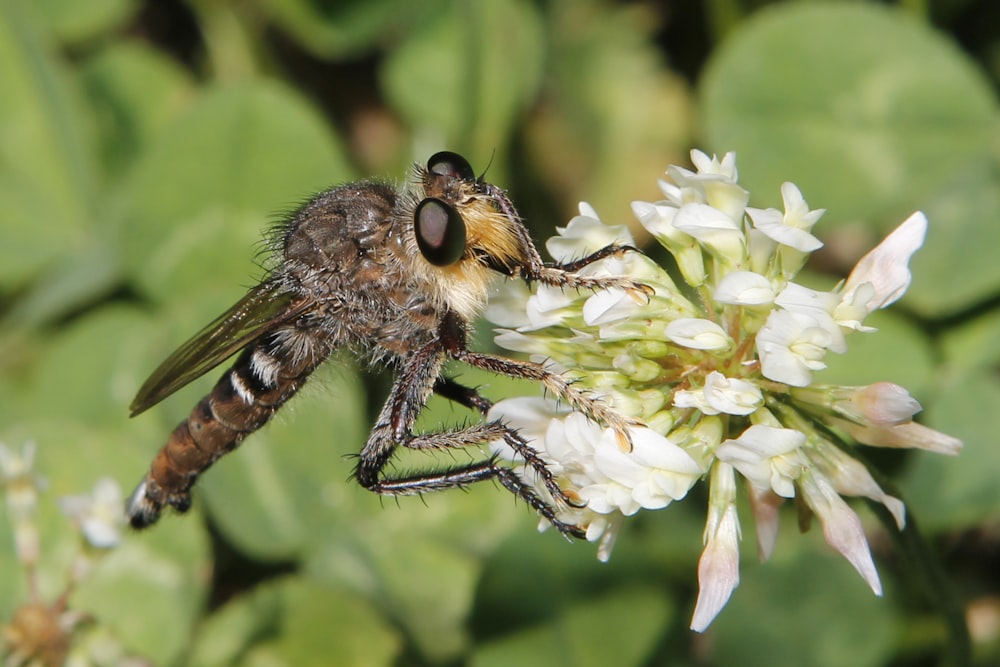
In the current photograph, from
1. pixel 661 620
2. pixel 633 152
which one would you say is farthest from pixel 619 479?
pixel 633 152

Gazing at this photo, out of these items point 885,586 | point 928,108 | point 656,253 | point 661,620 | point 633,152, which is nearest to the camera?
point 661,620

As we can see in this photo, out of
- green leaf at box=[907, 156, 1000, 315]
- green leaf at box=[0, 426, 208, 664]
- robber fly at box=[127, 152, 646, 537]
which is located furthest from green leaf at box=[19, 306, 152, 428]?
green leaf at box=[907, 156, 1000, 315]

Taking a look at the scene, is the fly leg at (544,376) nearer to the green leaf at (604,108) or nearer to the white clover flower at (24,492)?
the white clover flower at (24,492)

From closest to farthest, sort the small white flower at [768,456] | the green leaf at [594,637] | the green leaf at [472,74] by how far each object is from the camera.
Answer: the small white flower at [768,456], the green leaf at [594,637], the green leaf at [472,74]

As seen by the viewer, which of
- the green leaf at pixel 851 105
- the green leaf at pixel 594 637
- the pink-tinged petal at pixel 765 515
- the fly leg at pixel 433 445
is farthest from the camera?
the green leaf at pixel 851 105

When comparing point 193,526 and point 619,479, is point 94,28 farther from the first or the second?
point 619,479

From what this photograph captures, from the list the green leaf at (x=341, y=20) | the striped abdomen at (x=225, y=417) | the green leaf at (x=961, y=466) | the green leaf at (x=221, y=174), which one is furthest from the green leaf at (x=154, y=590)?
the green leaf at (x=341, y=20)

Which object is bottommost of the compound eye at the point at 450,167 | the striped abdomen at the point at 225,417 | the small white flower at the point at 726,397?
the striped abdomen at the point at 225,417
